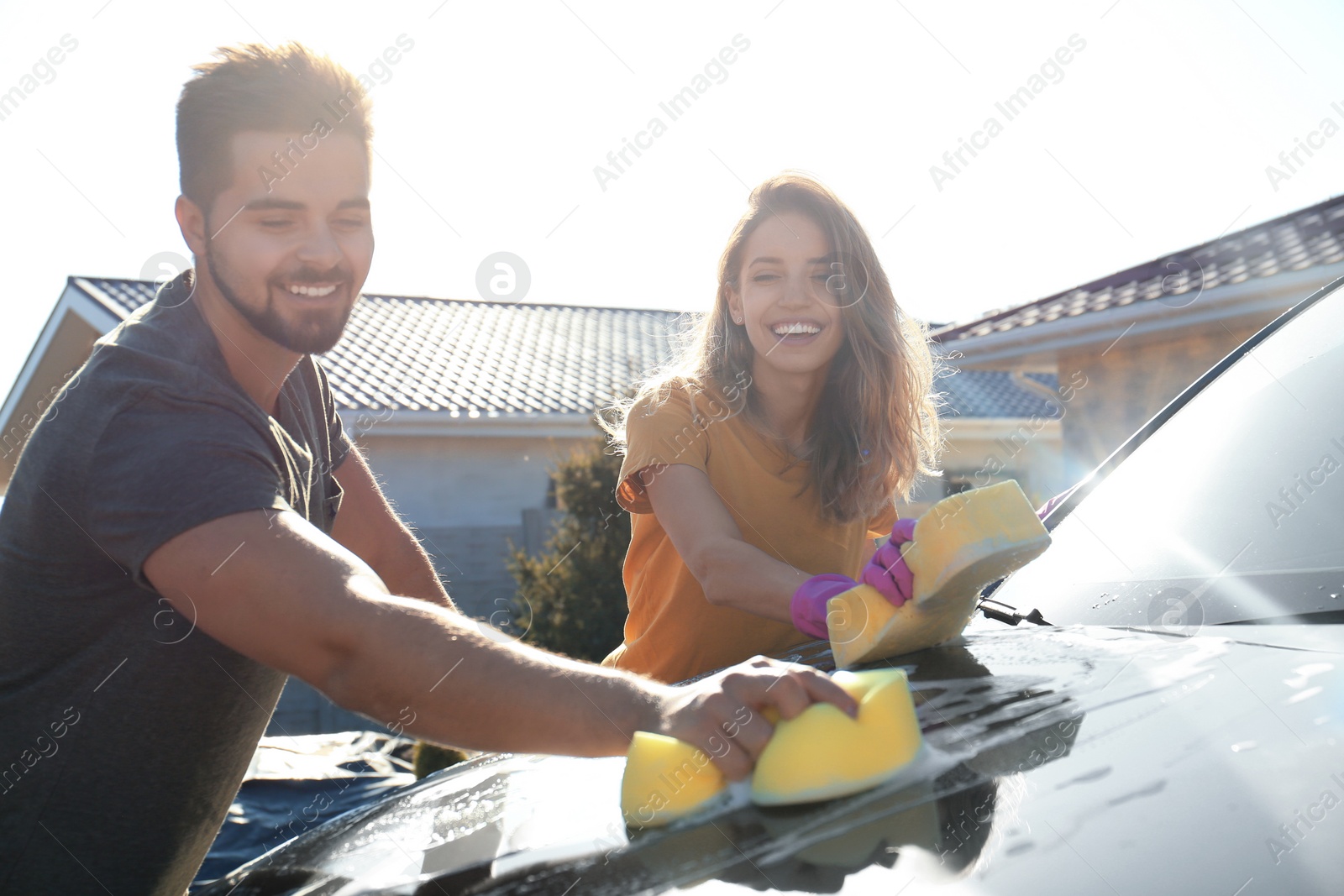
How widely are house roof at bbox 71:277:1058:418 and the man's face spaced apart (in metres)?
8.46

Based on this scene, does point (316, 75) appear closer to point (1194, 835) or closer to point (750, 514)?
point (750, 514)

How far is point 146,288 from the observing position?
13070 mm

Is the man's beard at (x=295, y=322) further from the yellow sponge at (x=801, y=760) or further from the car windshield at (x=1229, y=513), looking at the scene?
the car windshield at (x=1229, y=513)

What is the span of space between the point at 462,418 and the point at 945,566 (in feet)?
35.2

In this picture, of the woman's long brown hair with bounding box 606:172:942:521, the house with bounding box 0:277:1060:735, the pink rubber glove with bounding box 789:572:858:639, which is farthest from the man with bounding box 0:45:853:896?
the house with bounding box 0:277:1060:735

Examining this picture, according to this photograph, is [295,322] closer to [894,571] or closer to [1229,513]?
[894,571]

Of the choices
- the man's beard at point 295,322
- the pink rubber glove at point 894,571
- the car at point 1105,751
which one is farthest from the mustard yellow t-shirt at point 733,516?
the man's beard at point 295,322

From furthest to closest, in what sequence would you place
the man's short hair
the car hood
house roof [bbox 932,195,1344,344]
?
1. house roof [bbox 932,195,1344,344]
2. the man's short hair
3. the car hood

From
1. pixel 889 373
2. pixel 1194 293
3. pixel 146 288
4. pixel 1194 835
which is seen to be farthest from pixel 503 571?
pixel 1194 835

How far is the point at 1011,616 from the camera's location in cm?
183

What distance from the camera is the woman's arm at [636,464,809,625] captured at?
2.02 m

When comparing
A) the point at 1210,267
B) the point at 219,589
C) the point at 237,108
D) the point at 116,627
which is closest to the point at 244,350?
the point at 237,108

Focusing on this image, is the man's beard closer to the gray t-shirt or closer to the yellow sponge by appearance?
the gray t-shirt

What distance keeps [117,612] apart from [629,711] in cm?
82
